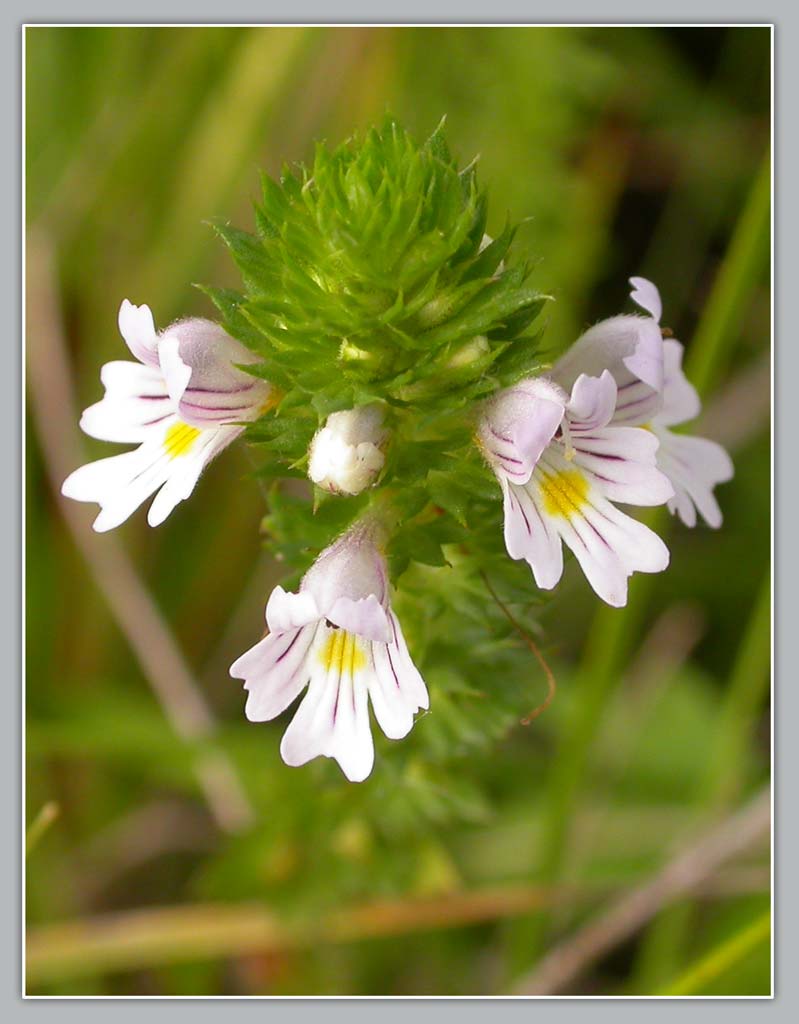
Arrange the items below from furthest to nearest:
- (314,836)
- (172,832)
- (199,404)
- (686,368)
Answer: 1. (172,832)
2. (686,368)
3. (314,836)
4. (199,404)

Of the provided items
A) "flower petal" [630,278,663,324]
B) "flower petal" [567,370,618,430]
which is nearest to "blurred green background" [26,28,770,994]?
"flower petal" [630,278,663,324]

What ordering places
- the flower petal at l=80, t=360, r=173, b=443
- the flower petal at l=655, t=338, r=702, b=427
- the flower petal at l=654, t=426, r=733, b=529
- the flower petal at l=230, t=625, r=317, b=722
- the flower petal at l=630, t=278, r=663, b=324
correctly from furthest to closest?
the flower petal at l=655, t=338, r=702, b=427 → the flower petal at l=654, t=426, r=733, b=529 → the flower petal at l=80, t=360, r=173, b=443 → the flower petal at l=630, t=278, r=663, b=324 → the flower petal at l=230, t=625, r=317, b=722

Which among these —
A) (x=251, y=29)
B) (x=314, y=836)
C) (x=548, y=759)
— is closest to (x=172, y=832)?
(x=314, y=836)

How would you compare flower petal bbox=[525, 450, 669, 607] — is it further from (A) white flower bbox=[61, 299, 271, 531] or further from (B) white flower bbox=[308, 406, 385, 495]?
(A) white flower bbox=[61, 299, 271, 531]

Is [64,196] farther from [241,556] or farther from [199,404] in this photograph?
[199,404]

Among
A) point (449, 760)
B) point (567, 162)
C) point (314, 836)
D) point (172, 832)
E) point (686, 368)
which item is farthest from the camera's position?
point (567, 162)

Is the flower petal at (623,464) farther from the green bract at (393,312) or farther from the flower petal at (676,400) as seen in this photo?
the flower petal at (676,400)

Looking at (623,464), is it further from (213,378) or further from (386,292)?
(213,378)

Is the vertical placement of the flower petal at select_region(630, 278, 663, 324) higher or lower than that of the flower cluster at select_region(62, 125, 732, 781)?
higher

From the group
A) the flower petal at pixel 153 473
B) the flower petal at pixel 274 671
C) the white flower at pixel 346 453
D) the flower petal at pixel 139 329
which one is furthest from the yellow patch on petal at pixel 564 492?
the flower petal at pixel 139 329
